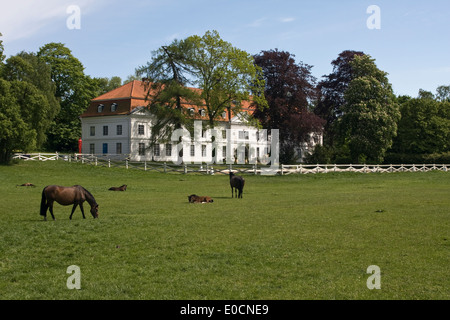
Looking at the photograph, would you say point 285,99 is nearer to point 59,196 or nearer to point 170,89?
point 170,89

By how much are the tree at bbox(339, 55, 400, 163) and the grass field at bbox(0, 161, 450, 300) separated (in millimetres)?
40644

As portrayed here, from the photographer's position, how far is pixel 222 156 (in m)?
84.8

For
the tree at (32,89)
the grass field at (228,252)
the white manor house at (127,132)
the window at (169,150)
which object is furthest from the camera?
the window at (169,150)

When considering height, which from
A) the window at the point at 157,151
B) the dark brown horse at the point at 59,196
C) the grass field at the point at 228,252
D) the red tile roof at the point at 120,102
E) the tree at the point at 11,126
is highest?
the red tile roof at the point at 120,102

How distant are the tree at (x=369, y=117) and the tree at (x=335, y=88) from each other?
947 centimetres

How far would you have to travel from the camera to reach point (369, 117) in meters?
59.6

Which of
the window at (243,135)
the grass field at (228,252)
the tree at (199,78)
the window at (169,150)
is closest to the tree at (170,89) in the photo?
the tree at (199,78)

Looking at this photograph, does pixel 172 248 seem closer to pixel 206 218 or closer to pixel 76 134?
pixel 206 218

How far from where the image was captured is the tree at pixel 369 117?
60.4 metres

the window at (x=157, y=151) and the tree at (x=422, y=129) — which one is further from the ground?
the tree at (x=422, y=129)

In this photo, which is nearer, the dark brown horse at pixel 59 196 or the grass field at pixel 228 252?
the grass field at pixel 228 252

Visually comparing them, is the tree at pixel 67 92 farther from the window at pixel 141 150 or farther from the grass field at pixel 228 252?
the grass field at pixel 228 252

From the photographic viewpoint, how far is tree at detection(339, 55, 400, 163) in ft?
198
